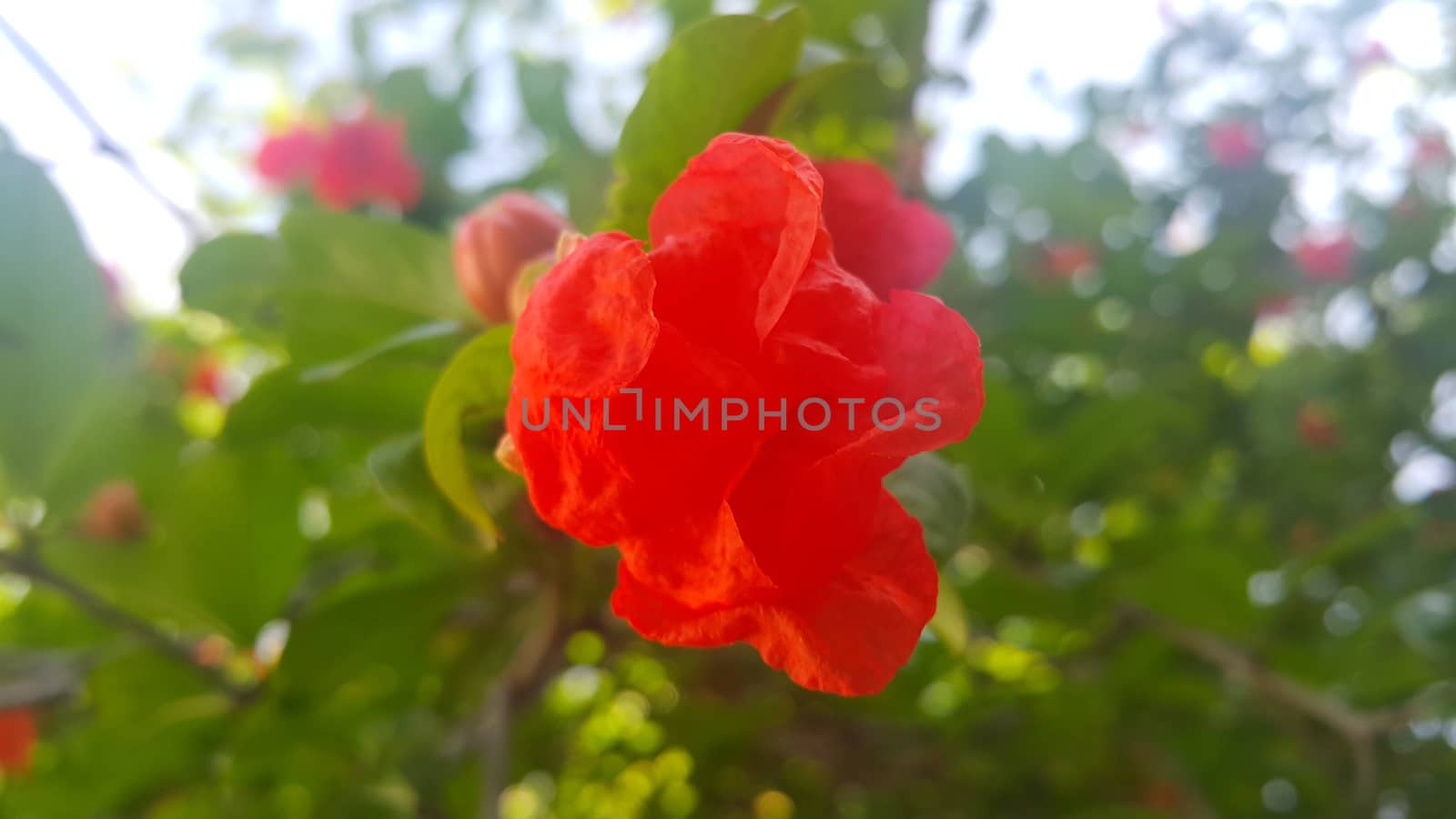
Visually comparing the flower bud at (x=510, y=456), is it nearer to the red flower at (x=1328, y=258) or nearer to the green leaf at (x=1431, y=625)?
the green leaf at (x=1431, y=625)

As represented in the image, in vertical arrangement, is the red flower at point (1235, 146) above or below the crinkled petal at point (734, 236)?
below

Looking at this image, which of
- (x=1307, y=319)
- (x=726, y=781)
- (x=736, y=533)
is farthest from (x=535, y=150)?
(x=1307, y=319)

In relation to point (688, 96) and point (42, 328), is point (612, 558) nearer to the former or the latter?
point (688, 96)

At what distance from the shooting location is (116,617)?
0.79 m

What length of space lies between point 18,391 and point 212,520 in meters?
0.18

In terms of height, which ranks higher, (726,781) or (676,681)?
(676,681)

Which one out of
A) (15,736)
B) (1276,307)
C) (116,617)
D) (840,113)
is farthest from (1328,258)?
(15,736)

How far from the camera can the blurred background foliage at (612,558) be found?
649 millimetres

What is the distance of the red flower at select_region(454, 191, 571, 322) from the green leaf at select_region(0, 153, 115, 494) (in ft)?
1.24

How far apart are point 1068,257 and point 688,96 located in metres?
1.45

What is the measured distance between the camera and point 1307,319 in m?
2.08

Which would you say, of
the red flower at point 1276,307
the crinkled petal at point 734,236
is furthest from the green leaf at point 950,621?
the red flower at point 1276,307

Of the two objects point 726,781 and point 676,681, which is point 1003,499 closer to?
point 676,681

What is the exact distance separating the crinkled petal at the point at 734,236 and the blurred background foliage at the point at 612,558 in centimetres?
10
